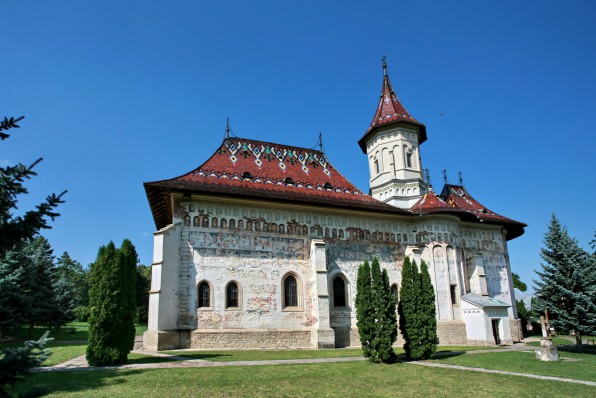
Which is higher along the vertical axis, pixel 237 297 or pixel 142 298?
pixel 142 298

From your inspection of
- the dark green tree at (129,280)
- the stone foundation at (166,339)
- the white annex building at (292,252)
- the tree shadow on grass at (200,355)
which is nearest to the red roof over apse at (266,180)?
the white annex building at (292,252)

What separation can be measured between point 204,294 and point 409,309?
9.51 metres

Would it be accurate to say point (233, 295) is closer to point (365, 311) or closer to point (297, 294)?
point (297, 294)

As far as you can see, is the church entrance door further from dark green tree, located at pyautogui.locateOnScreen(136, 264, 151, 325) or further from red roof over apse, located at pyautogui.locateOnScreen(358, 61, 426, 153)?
dark green tree, located at pyautogui.locateOnScreen(136, 264, 151, 325)

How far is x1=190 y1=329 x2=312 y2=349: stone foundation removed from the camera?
18.8 m

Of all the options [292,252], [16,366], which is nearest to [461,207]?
[292,252]

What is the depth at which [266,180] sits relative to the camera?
921 inches

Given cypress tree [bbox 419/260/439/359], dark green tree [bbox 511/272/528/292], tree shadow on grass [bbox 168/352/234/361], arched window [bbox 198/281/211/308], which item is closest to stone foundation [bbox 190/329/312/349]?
arched window [bbox 198/281/211/308]

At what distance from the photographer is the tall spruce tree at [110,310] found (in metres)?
13.6

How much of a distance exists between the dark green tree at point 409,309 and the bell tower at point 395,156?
1281 centimetres

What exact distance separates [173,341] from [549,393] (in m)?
14.4

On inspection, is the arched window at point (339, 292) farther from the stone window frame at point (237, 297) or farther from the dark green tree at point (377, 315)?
the dark green tree at point (377, 315)

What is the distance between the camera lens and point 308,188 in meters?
24.2

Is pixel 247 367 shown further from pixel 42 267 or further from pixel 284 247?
pixel 42 267
